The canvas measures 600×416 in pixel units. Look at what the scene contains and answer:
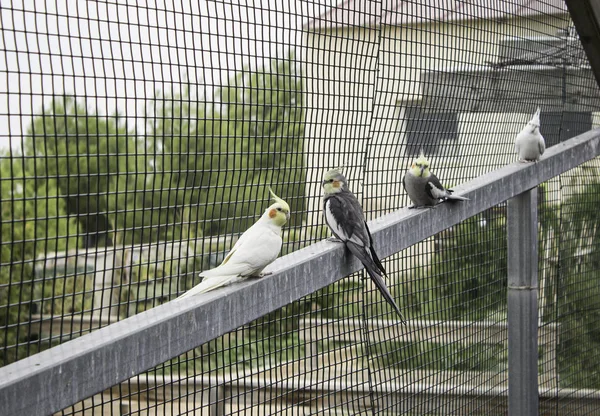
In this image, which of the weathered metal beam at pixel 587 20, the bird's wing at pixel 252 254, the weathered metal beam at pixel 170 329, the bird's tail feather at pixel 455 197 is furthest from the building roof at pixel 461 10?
the bird's wing at pixel 252 254

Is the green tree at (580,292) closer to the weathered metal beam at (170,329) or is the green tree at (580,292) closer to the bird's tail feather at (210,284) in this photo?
the weathered metal beam at (170,329)

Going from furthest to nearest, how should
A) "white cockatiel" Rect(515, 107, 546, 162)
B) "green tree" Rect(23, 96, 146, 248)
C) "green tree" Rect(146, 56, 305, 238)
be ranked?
"white cockatiel" Rect(515, 107, 546, 162) < "green tree" Rect(146, 56, 305, 238) < "green tree" Rect(23, 96, 146, 248)

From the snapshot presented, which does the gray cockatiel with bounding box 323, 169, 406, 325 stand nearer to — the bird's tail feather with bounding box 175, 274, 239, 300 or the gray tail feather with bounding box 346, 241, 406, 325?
the gray tail feather with bounding box 346, 241, 406, 325

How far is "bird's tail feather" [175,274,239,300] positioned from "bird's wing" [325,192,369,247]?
0.50 m

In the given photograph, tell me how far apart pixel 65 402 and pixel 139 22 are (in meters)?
0.99

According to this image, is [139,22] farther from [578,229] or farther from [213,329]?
[578,229]

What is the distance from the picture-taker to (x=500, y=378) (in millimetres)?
3709

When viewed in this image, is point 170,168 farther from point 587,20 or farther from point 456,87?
point 587,20

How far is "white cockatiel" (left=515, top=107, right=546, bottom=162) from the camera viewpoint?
3.39m

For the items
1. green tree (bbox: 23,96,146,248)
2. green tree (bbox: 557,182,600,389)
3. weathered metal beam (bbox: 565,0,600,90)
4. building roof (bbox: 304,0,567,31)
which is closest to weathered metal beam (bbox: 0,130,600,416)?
green tree (bbox: 23,96,146,248)

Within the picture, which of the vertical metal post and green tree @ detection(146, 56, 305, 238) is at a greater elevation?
green tree @ detection(146, 56, 305, 238)

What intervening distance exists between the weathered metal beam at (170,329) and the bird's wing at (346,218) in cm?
6

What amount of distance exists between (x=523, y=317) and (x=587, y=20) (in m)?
1.22

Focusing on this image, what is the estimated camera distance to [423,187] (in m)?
3.01
